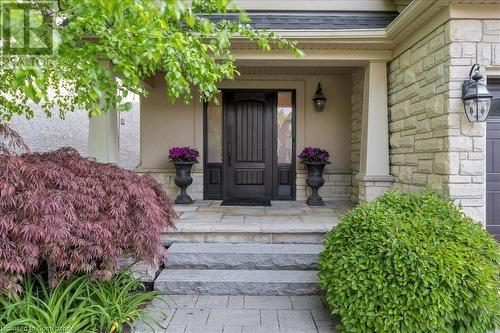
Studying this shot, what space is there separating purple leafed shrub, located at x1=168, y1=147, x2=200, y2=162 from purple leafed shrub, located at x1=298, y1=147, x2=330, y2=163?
190cm

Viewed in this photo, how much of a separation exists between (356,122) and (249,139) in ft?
6.39

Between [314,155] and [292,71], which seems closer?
[314,155]

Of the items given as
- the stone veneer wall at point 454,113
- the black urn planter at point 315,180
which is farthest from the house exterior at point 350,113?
the black urn planter at point 315,180

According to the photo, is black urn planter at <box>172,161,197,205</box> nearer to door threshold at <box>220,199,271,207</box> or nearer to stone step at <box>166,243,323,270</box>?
door threshold at <box>220,199,271,207</box>

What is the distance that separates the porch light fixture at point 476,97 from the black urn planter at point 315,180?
2.66m

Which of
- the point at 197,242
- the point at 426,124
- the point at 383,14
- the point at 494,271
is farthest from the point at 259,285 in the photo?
the point at 383,14

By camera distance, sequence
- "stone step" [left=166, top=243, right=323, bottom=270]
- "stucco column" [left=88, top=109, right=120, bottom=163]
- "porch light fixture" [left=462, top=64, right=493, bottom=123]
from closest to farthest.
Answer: "porch light fixture" [left=462, top=64, right=493, bottom=123], "stone step" [left=166, top=243, right=323, bottom=270], "stucco column" [left=88, top=109, right=120, bottom=163]

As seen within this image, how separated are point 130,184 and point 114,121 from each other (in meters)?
2.19

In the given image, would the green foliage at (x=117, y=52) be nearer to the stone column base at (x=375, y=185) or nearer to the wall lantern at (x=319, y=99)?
the stone column base at (x=375, y=185)

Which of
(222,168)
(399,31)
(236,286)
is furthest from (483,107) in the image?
(222,168)

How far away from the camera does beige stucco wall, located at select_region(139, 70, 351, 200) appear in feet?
20.1

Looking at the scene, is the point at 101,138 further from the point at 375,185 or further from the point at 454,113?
the point at 454,113

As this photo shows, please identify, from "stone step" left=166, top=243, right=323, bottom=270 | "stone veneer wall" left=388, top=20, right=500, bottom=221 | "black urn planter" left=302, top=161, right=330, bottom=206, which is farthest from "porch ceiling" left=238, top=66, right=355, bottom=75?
"stone step" left=166, top=243, right=323, bottom=270

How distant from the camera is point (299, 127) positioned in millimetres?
6168
